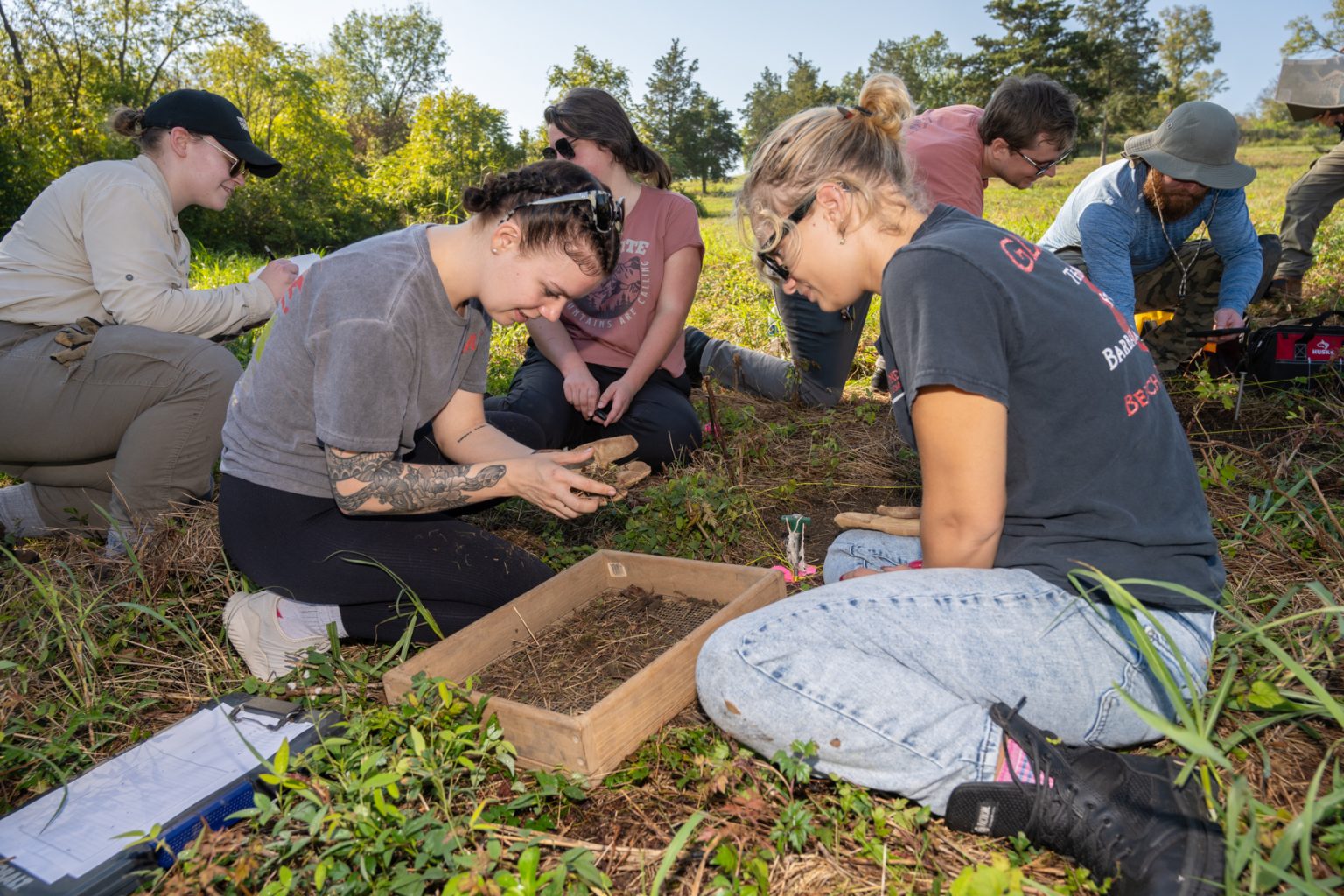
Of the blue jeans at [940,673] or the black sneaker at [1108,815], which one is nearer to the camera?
the black sneaker at [1108,815]

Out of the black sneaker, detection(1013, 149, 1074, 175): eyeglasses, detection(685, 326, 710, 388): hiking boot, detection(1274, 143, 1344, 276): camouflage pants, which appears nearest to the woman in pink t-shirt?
detection(685, 326, 710, 388): hiking boot

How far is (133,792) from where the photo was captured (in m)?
1.68

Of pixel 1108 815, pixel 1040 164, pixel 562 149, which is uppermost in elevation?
pixel 562 149

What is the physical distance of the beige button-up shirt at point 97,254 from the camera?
2.91 meters

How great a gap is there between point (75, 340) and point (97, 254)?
0.30 metres

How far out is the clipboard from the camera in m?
1.44

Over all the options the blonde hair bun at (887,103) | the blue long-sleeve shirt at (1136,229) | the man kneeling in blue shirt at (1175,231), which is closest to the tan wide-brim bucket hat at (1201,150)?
the man kneeling in blue shirt at (1175,231)

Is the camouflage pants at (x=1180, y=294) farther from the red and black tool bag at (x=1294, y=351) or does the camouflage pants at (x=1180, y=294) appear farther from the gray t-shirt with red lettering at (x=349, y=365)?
the gray t-shirt with red lettering at (x=349, y=365)

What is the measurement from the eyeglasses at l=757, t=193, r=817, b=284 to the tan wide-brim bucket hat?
2.69 m

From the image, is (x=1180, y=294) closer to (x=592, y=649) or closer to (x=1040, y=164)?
(x=1040, y=164)

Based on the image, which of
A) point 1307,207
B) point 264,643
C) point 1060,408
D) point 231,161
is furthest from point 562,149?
point 1307,207

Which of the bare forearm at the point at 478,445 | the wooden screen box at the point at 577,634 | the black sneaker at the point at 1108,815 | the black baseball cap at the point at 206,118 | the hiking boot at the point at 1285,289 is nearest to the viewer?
the black sneaker at the point at 1108,815

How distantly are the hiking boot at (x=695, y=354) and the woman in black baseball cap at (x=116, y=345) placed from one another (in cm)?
261

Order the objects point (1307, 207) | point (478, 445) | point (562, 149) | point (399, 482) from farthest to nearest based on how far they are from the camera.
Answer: point (1307, 207), point (562, 149), point (478, 445), point (399, 482)
